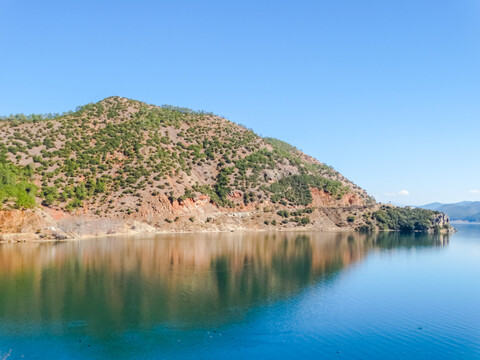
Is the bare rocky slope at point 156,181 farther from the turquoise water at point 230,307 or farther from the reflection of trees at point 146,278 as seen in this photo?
the turquoise water at point 230,307

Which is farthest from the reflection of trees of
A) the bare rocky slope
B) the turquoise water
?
the bare rocky slope

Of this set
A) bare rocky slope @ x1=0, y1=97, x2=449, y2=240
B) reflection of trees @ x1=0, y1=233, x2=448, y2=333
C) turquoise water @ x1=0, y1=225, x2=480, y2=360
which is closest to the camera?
turquoise water @ x1=0, y1=225, x2=480, y2=360

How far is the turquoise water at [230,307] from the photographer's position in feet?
66.8

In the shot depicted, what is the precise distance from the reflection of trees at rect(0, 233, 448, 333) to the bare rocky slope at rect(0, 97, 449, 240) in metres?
14.6

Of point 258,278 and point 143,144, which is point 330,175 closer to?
point 143,144

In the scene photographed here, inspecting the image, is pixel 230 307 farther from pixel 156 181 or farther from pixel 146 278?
pixel 156 181

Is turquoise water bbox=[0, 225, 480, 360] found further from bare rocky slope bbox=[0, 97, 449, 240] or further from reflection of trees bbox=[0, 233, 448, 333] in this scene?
bare rocky slope bbox=[0, 97, 449, 240]

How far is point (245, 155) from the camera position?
11212cm

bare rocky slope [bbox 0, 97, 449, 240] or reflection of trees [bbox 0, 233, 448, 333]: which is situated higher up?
bare rocky slope [bbox 0, 97, 449, 240]

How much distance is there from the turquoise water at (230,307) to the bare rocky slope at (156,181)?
77.0ft

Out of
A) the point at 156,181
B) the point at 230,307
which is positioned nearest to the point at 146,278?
the point at 230,307

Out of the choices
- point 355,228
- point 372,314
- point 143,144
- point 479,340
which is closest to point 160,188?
point 143,144

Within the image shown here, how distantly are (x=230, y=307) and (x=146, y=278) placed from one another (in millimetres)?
10900

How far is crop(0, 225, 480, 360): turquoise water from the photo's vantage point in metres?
20.4
